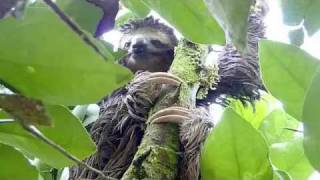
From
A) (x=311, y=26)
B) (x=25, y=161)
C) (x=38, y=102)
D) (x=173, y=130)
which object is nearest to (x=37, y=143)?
(x=25, y=161)

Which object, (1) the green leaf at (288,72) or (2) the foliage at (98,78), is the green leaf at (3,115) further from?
(1) the green leaf at (288,72)

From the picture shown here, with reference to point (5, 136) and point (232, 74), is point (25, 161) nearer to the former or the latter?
point (5, 136)

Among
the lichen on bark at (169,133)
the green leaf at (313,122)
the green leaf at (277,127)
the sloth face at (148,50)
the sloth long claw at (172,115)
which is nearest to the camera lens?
the green leaf at (313,122)

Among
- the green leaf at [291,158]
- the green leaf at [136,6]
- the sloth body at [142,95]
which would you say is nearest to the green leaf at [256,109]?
the sloth body at [142,95]

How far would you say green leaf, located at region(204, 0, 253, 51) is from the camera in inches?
11.4

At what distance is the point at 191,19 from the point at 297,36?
0.11 m

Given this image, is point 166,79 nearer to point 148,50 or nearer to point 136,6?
point 148,50

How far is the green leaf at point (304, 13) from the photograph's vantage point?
0.42m

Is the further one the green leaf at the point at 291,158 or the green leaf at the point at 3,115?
the green leaf at the point at 291,158

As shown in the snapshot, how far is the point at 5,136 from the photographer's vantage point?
1.28ft

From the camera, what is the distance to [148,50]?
2.04 m

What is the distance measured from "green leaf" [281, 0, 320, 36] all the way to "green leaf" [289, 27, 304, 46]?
0.09 ft

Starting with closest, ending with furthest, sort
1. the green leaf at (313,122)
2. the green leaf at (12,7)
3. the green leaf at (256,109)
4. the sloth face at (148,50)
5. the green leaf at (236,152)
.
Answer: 1. the green leaf at (12,7)
2. the green leaf at (313,122)
3. the green leaf at (236,152)
4. the green leaf at (256,109)
5. the sloth face at (148,50)

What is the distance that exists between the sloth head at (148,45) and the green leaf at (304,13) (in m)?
1.52
